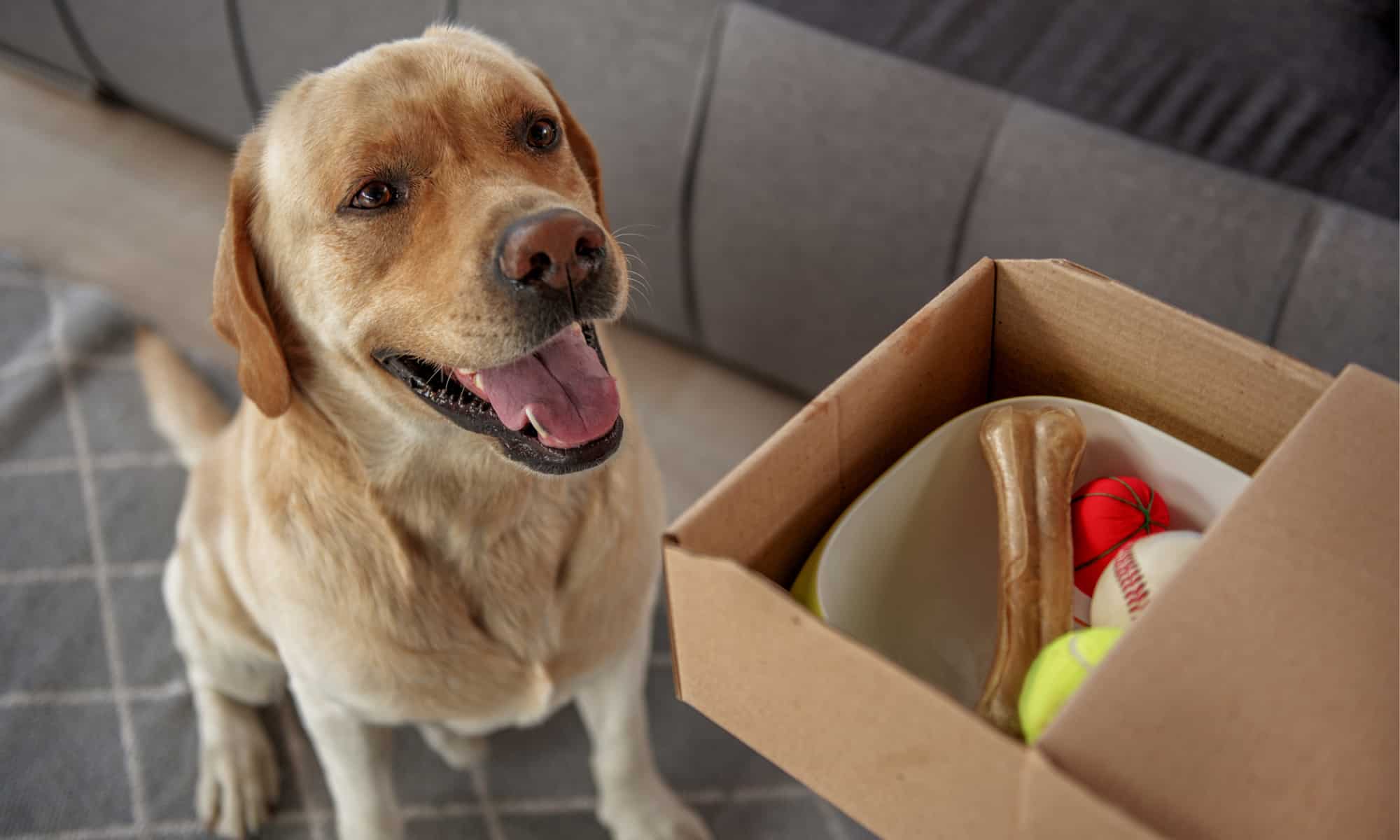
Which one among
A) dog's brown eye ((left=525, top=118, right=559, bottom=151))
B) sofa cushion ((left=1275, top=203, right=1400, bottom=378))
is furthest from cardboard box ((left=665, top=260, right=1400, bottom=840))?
sofa cushion ((left=1275, top=203, right=1400, bottom=378))

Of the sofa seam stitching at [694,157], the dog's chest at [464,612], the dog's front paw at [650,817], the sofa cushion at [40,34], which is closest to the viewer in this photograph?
the dog's chest at [464,612]

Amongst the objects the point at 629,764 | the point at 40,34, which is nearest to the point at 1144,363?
the point at 629,764

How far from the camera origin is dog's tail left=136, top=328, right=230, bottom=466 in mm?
1899

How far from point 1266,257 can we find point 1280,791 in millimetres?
1239

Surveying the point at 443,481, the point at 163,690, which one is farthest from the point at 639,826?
the point at 163,690

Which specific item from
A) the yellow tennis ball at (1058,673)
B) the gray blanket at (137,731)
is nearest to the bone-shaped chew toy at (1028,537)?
the yellow tennis ball at (1058,673)

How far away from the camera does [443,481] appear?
119 centimetres

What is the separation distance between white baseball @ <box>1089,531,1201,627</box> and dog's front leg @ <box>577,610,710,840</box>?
0.81 metres

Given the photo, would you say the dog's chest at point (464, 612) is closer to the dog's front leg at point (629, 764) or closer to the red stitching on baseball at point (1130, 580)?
the dog's front leg at point (629, 764)

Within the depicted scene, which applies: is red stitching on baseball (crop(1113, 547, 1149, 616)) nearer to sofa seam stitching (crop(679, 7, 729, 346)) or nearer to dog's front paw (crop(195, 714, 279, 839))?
sofa seam stitching (crop(679, 7, 729, 346))

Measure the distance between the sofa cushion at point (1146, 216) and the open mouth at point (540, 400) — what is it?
920 mm

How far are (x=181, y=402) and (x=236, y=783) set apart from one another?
67 centimetres

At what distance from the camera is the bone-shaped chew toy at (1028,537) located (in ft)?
2.25

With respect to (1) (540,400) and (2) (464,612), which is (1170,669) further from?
(2) (464,612)
